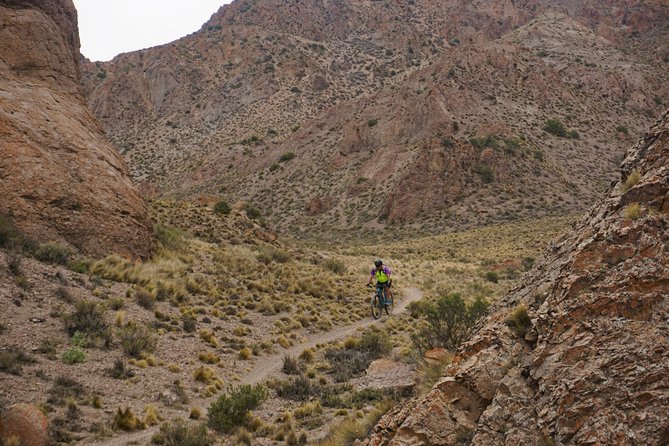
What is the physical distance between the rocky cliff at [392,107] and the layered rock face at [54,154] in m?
39.4


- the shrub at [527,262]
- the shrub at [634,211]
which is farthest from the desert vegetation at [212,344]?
the shrub at [527,262]

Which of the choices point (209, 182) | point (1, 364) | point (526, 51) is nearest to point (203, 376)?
point (1, 364)

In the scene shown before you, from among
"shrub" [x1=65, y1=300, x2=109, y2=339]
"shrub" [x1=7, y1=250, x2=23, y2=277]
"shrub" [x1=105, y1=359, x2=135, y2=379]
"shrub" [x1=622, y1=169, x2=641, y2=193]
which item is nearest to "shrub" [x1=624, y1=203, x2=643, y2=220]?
"shrub" [x1=622, y1=169, x2=641, y2=193]

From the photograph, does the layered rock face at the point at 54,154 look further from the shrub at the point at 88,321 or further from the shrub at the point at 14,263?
the shrub at the point at 88,321

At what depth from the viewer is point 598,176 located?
5906 centimetres

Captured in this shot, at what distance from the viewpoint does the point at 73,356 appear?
9648 mm

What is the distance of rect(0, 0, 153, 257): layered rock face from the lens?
1527cm

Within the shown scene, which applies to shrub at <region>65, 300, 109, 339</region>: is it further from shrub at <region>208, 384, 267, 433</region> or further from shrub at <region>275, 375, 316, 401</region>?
shrub at <region>275, 375, 316, 401</region>

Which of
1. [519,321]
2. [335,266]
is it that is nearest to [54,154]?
[335,266]

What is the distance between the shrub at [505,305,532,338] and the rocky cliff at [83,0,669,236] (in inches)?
1878

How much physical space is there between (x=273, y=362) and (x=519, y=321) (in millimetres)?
9170

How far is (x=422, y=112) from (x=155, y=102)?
60328 mm

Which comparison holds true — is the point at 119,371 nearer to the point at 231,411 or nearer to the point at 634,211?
the point at 231,411

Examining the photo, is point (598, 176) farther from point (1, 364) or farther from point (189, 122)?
point (189, 122)
